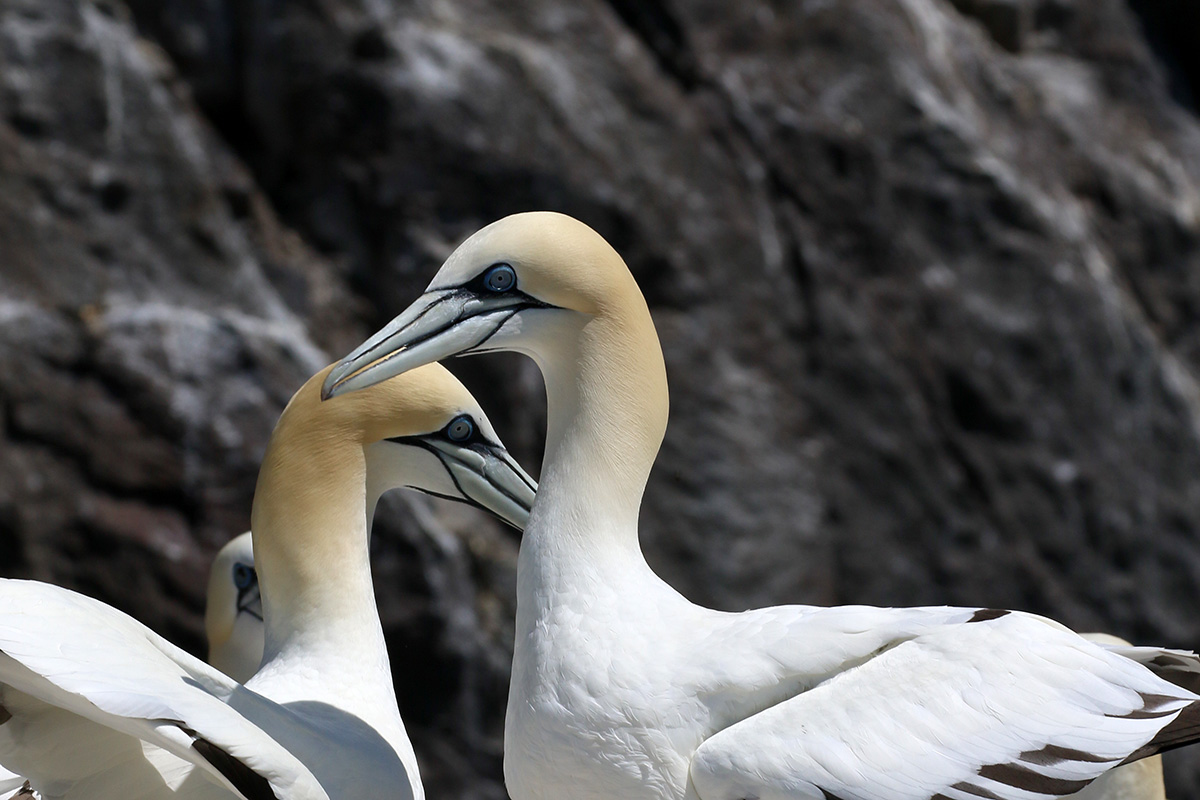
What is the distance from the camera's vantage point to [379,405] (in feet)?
13.9

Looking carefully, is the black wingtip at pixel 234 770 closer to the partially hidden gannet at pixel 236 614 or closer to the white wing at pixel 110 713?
the white wing at pixel 110 713

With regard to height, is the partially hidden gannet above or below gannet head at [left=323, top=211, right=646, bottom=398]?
below

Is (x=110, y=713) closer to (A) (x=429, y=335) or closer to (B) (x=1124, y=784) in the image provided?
(A) (x=429, y=335)

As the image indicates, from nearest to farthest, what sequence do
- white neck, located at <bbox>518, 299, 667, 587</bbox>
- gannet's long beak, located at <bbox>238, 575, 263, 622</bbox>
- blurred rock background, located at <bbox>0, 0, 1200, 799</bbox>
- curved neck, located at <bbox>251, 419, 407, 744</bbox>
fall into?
white neck, located at <bbox>518, 299, 667, 587</bbox> < curved neck, located at <bbox>251, 419, 407, 744</bbox> < gannet's long beak, located at <bbox>238, 575, 263, 622</bbox> < blurred rock background, located at <bbox>0, 0, 1200, 799</bbox>

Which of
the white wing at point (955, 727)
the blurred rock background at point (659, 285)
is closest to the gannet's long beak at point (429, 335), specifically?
the white wing at point (955, 727)

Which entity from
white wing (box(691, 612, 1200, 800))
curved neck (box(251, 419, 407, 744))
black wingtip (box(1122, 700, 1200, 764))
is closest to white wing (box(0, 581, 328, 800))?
curved neck (box(251, 419, 407, 744))

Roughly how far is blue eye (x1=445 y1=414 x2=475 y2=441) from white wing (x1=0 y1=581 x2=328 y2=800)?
1.30 meters

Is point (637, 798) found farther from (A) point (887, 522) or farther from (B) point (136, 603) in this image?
(A) point (887, 522)

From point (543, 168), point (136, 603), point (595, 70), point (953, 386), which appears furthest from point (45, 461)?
point (953, 386)

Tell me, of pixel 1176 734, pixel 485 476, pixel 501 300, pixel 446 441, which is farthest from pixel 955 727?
pixel 446 441

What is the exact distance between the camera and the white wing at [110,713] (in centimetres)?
262

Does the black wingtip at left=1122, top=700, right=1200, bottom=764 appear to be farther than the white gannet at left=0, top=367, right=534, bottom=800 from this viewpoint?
Yes

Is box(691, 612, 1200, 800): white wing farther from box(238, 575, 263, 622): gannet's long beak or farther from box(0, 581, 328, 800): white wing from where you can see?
box(238, 575, 263, 622): gannet's long beak

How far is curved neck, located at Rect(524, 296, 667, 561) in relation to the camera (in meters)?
3.16
